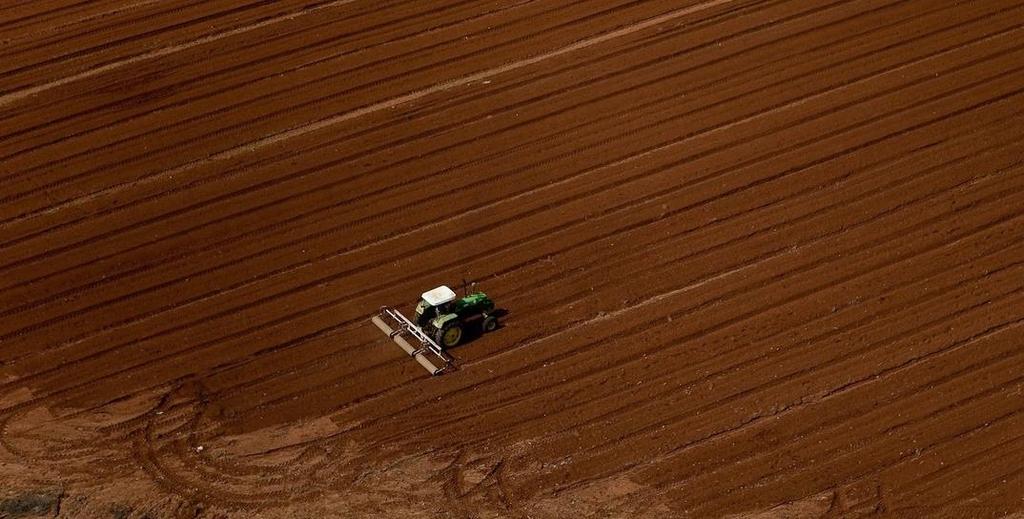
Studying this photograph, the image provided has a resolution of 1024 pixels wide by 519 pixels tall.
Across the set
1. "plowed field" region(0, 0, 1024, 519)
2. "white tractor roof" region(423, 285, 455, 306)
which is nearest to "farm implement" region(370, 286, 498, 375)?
"white tractor roof" region(423, 285, 455, 306)

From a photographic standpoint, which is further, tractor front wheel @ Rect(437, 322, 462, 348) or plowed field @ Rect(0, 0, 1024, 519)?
tractor front wheel @ Rect(437, 322, 462, 348)

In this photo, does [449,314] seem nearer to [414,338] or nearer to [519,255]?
[414,338]

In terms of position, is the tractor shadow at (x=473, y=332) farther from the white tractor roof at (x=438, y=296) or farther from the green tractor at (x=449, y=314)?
the white tractor roof at (x=438, y=296)

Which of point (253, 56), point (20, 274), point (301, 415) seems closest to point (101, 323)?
point (20, 274)

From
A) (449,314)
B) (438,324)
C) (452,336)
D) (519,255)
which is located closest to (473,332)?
(452,336)

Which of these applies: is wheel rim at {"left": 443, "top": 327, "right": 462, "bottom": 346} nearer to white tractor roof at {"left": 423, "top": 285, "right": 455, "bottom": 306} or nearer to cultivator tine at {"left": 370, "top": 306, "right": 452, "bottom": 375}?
cultivator tine at {"left": 370, "top": 306, "right": 452, "bottom": 375}

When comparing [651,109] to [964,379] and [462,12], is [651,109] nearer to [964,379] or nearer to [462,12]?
[462,12]
